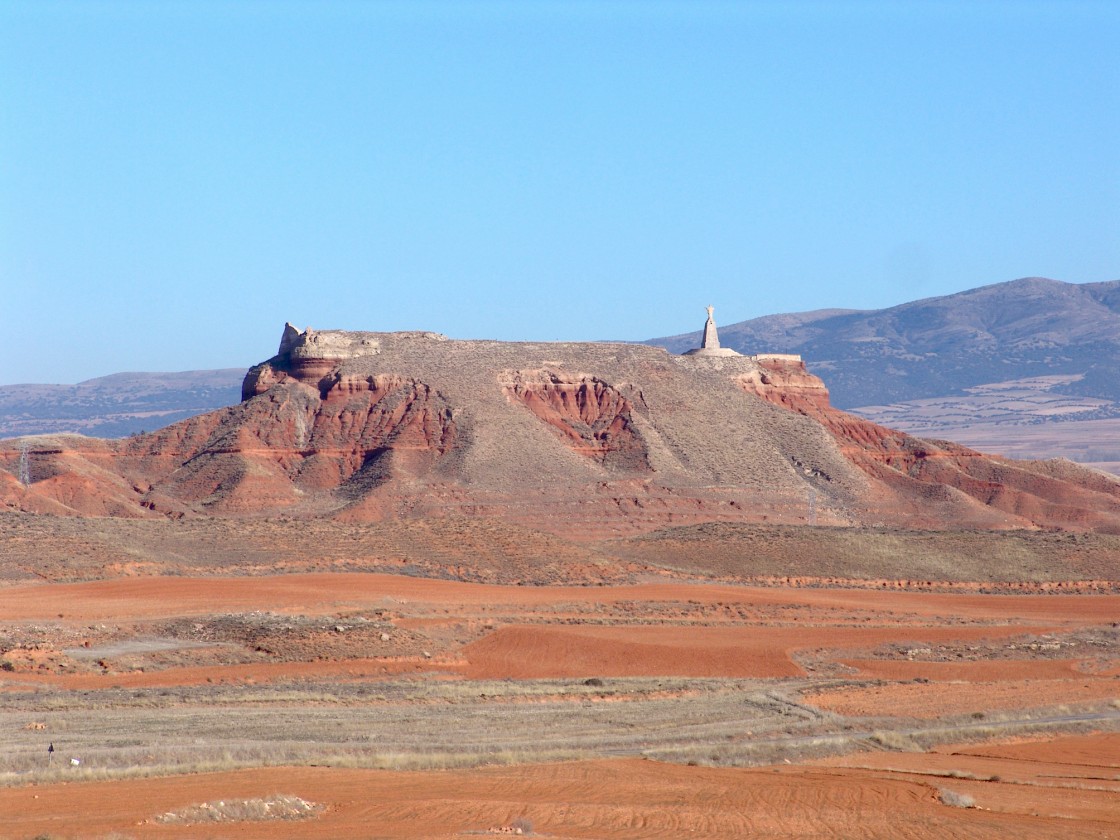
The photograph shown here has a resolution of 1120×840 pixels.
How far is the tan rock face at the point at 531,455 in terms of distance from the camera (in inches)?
3216

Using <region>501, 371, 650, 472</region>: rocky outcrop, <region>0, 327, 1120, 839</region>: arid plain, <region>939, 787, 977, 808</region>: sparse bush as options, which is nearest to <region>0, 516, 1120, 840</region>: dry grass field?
<region>0, 327, 1120, 839</region>: arid plain

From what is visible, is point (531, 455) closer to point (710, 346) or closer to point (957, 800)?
point (710, 346)

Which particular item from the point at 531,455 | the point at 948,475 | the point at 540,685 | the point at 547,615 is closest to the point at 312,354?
the point at 531,455

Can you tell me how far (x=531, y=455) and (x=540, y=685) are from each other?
49483mm

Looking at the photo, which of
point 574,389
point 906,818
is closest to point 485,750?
point 906,818

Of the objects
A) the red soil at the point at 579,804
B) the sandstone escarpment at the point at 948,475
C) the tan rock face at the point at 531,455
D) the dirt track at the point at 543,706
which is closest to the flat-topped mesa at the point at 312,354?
the tan rock face at the point at 531,455

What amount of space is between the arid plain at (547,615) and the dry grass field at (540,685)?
14cm

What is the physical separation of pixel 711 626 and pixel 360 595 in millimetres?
11510

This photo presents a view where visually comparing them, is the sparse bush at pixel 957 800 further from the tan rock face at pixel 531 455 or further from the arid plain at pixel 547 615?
the tan rock face at pixel 531 455

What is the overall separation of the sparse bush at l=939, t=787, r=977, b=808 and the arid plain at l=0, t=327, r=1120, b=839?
0.15 m

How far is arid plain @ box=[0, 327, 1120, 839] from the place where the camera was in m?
23.6

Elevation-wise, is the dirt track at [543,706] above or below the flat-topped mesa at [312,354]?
below

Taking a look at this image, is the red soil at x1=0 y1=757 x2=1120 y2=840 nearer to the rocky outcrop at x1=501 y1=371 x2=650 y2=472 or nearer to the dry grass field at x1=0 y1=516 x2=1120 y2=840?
the dry grass field at x1=0 y1=516 x2=1120 y2=840

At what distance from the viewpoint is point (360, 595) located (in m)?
52.8
